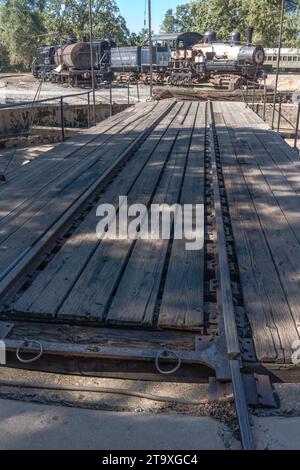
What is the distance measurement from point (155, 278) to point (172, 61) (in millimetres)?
26047

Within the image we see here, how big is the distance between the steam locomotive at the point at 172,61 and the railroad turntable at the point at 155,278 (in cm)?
1844

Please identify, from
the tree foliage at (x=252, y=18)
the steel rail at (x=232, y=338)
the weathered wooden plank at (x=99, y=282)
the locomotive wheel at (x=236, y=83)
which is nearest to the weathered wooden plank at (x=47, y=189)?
the weathered wooden plank at (x=99, y=282)

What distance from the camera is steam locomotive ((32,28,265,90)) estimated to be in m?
24.4

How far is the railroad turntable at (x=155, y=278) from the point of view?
2.51 m

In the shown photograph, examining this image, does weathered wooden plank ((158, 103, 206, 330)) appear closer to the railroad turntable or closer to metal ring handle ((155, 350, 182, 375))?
the railroad turntable

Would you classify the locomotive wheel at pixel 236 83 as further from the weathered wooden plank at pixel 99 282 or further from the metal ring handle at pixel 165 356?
the metal ring handle at pixel 165 356

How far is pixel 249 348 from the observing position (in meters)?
2.54

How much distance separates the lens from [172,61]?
27.2m

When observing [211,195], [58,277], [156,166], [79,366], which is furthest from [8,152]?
[79,366]

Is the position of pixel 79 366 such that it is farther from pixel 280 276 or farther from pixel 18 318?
pixel 280 276

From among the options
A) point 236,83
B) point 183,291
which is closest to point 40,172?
point 183,291

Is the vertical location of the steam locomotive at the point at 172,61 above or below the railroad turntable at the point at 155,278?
above

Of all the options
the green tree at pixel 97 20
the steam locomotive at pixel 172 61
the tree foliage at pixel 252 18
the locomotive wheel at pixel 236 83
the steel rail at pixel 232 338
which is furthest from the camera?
the green tree at pixel 97 20

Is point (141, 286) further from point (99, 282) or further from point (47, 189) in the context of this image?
point (47, 189)
